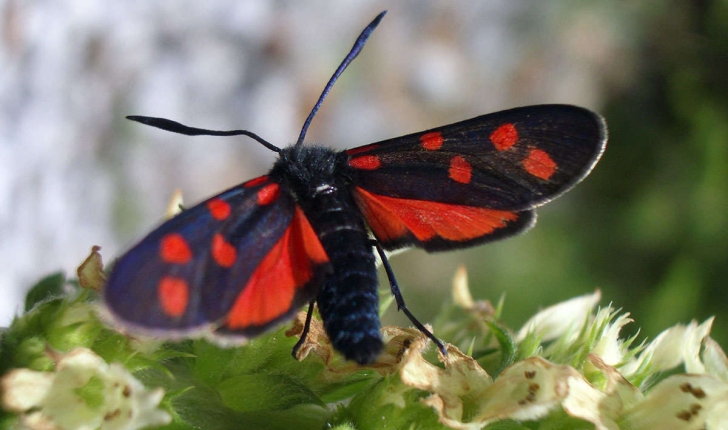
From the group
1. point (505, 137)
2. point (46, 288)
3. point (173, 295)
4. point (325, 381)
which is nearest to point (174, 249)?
point (173, 295)

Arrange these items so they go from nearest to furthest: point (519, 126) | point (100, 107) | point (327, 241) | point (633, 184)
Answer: point (327, 241), point (519, 126), point (100, 107), point (633, 184)

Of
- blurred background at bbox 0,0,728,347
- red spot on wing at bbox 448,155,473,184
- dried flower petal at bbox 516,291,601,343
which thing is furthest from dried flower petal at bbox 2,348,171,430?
blurred background at bbox 0,0,728,347

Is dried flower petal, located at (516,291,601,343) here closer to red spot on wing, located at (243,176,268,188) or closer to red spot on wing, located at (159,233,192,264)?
red spot on wing, located at (243,176,268,188)

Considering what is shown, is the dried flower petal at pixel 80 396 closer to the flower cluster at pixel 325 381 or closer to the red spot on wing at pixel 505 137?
the flower cluster at pixel 325 381

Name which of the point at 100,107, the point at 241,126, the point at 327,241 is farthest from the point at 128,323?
the point at 241,126

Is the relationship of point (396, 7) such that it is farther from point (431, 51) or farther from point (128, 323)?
point (128, 323)

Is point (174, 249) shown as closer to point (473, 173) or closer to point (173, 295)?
point (173, 295)
